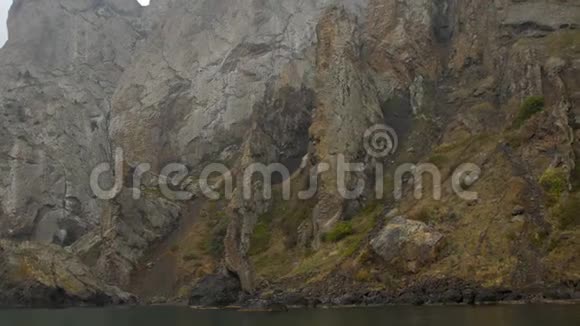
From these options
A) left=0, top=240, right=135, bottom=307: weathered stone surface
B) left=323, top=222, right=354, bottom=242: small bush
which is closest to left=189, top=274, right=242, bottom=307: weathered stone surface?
left=323, top=222, right=354, bottom=242: small bush

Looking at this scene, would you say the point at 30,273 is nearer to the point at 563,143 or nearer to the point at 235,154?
the point at 235,154

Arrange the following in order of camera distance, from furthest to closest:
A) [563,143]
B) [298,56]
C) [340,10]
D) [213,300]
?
[298,56] → [340,10] → [213,300] → [563,143]


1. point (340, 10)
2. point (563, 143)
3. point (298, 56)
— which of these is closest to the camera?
point (563, 143)

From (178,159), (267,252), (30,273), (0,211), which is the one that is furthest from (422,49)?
(0,211)

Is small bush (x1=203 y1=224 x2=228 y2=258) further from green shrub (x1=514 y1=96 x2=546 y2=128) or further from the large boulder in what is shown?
green shrub (x1=514 y1=96 x2=546 y2=128)

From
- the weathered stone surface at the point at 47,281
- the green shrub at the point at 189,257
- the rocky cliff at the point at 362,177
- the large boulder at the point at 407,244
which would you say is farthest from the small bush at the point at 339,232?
the weathered stone surface at the point at 47,281

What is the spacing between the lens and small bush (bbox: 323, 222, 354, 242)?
388ft

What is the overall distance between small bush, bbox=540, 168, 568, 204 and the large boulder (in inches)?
608

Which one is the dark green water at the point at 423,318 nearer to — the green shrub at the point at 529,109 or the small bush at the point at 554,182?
the small bush at the point at 554,182

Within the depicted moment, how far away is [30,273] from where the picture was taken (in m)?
138

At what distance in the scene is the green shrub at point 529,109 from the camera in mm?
112375

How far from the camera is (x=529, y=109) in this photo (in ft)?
371

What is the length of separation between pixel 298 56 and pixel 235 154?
34014 millimetres

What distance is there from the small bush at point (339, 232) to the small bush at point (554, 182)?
35.2m
